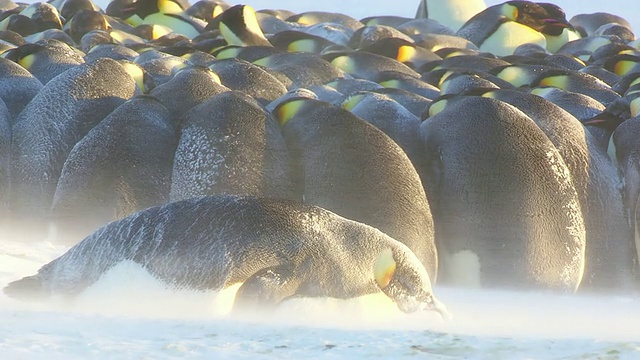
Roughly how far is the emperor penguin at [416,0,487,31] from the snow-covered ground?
11.4 metres

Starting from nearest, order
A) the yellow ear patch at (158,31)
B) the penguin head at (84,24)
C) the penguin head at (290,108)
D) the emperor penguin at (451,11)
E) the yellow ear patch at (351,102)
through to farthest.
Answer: the penguin head at (290,108) → the yellow ear patch at (351,102) → the penguin head at (84,24) → the yellow ear patch at (158,31) → the emperor penguin at (451,11)

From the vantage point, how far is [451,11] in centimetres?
1575

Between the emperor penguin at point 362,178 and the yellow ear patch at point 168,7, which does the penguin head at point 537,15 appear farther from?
the emperor penguin at point 362,178

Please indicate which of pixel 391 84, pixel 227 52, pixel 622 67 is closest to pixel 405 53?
pixel 622 67

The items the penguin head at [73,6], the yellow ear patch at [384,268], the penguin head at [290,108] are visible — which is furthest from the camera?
the penguin head at [73,6]

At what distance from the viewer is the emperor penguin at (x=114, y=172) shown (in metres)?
5.05

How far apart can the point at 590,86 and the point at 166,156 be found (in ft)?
11.6

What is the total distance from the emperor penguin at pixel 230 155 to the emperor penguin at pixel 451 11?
1065 centimetres

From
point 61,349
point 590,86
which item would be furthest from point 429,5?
point 61,349

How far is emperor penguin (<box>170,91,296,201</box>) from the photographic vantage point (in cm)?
510

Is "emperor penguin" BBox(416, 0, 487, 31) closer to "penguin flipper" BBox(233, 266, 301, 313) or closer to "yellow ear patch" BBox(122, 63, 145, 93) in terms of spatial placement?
"yellow ear patch" BBox(122, 63, 145, 93)

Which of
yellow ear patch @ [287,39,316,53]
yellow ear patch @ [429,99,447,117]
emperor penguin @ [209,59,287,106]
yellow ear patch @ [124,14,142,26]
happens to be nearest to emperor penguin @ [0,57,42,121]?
emperor penguin @ [209,59,287,106]

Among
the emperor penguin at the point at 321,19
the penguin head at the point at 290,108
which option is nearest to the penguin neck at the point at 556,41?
the emperor penguin at the point at 321,19

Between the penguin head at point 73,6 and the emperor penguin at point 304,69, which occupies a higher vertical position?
the penguin head at point 73,6
